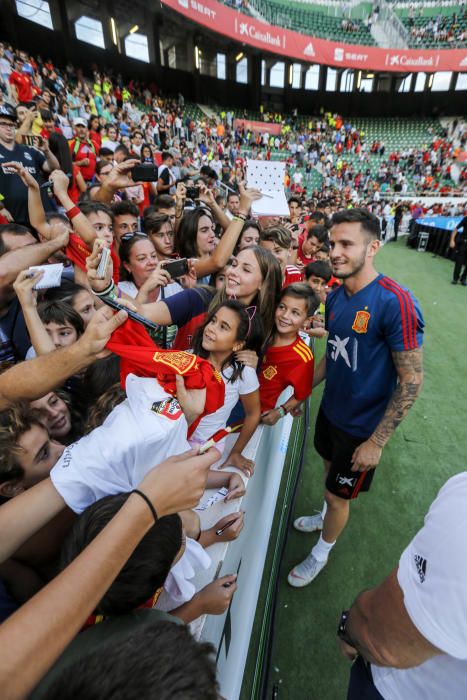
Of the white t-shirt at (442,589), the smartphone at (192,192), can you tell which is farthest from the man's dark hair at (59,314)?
the smartphone at (192,192)

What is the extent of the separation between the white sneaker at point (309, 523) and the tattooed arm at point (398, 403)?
2.56ft

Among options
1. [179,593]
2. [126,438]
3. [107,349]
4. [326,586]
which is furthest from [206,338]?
[326,586]

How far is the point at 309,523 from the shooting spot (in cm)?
255

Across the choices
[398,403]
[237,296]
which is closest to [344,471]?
[398,403]

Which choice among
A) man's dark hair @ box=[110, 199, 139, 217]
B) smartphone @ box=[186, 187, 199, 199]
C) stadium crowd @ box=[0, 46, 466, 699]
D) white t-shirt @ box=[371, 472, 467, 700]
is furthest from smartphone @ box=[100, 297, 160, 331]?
smartphone @ box=[186, 187, 199, 199]

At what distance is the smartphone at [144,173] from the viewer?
284 centimetres

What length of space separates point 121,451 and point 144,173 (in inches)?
98.9

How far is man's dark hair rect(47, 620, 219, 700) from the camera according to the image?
0.54 meters

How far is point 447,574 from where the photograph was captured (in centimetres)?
71

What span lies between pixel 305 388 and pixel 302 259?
3.48 m

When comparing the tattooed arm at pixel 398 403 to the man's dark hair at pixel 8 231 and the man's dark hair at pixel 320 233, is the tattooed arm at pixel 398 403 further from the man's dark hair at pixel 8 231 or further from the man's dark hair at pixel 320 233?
the man's dark hair at pixel 320 233

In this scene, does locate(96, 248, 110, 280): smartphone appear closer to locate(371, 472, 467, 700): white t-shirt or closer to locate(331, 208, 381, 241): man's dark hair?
locate(331, 208, 381, 241): man's dark hair

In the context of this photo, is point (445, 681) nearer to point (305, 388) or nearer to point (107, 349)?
point (107, 349)

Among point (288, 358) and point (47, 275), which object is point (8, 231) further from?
point (288, 358)
